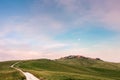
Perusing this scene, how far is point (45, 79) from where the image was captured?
5391cm

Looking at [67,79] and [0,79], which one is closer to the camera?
[67,79]

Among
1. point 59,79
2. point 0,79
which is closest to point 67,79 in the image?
point 59,79

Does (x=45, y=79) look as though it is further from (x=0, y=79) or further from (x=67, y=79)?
(x=0, y=79)

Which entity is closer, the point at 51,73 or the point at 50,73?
the point at 50,73

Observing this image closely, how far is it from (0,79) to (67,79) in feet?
68.5

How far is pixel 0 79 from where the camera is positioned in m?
65.4

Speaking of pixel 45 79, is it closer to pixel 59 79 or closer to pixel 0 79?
pixel 59 79

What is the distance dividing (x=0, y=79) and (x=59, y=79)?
19624 millimetres

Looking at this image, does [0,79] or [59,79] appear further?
[0,79]

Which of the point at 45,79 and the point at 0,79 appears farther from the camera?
the point at 0,79

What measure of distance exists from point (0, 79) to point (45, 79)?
1752 cm

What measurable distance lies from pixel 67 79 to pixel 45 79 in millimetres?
5153

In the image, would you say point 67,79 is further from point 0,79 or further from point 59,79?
point 0,79

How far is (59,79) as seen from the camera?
54.5 meters
